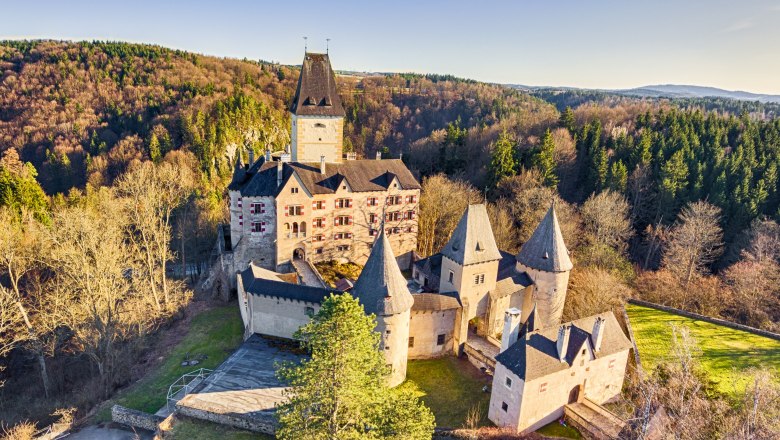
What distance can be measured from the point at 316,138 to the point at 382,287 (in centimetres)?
2361

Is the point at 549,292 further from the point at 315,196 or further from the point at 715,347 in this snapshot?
the point at 315,196

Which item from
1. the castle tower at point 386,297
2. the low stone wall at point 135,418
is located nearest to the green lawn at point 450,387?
the castle tower at point 386,297

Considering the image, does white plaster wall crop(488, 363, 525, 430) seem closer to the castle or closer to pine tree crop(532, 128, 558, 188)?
the castle

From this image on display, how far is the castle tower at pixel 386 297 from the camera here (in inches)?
1113

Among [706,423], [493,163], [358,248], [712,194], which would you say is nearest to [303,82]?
[358,248]

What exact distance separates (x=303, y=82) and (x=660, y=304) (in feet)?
140

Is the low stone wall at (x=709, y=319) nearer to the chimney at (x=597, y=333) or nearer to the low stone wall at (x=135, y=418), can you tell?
the chimney at (x=597, y=333)

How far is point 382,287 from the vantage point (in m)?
28.5

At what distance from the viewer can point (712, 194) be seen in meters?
58.2

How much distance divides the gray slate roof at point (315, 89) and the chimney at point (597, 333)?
3143cm

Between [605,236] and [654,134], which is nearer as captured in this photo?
[605,236]

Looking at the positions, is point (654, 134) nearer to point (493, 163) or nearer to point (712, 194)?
point (712, 194)

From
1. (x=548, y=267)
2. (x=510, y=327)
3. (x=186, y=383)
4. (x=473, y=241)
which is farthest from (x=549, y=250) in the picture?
(x=186, y=383)

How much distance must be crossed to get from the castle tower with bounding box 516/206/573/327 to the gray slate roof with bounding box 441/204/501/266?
4.00 m
